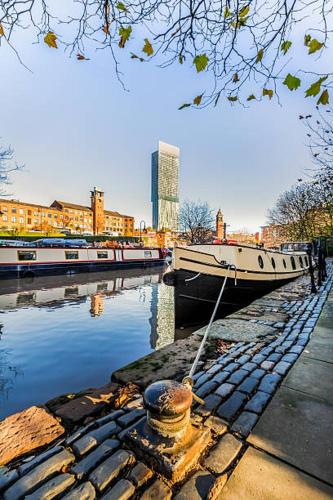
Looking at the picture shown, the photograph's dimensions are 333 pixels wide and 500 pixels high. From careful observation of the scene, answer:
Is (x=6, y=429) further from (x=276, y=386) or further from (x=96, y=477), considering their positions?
(x=276, y=386)

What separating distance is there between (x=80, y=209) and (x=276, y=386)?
104m

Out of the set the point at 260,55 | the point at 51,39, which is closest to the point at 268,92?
the point at 260,55

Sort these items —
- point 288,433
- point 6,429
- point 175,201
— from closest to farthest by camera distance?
point 288,433
point 6,429
point 175,201

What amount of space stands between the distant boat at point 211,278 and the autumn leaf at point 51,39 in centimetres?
538

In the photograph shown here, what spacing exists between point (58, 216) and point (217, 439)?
318 ft

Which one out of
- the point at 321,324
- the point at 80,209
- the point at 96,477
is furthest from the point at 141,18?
the point at 80,209

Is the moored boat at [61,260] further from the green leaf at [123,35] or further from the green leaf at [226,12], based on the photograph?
the green leaf at [226,12]

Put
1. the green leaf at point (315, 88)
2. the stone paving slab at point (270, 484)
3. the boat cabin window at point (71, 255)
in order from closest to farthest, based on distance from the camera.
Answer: the stone paving slab at point (270, 484)
the green leaf at point (315, 88)
the boat cabin window at point (71, 255)

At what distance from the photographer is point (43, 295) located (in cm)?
1263

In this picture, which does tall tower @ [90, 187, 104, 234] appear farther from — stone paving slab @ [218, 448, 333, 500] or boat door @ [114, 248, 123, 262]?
stone paving slab @ [218, 448, 333, 500]

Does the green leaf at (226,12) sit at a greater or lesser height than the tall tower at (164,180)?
lesser

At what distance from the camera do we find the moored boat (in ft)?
57.8

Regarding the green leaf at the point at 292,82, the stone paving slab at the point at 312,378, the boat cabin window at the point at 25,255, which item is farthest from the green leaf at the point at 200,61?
the boat cabin window at the point at 25,255

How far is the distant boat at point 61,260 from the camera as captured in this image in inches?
693
